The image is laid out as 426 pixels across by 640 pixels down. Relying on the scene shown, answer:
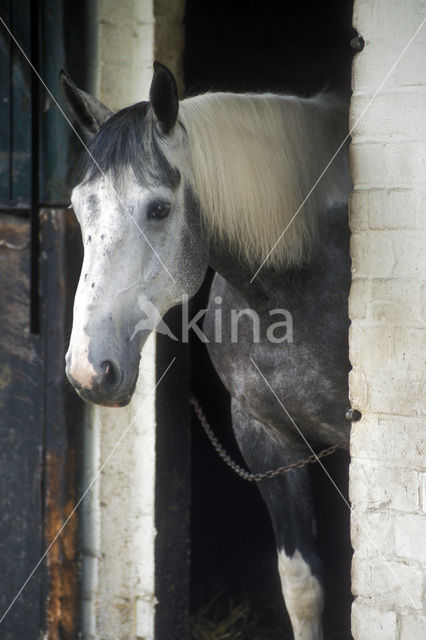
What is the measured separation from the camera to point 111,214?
2.03m

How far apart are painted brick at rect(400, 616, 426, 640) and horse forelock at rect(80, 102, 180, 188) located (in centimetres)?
131

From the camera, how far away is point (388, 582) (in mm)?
2053

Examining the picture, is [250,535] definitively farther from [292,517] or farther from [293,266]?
[293,266]

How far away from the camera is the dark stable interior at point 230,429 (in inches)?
154

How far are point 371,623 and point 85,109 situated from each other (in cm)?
170

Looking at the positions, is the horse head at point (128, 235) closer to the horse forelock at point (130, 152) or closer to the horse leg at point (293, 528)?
the horse forelock at point (130, 152)

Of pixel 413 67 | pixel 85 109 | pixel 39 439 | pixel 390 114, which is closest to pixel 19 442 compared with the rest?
pixel 39 439

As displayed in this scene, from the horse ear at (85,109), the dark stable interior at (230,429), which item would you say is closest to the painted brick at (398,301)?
the horse ear at (85,109)

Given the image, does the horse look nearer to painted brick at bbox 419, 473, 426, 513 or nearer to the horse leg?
the horse leg

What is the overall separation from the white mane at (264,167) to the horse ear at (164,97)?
0.08m

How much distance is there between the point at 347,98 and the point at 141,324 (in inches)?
47.3

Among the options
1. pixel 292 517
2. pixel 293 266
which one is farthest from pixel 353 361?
pixel 292 517

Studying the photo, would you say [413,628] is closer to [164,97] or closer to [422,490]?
[422,490]

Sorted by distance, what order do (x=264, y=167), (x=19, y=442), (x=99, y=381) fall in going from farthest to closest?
(x=19, y=442)
(x=264, y=167)
(x=99, y=381)
